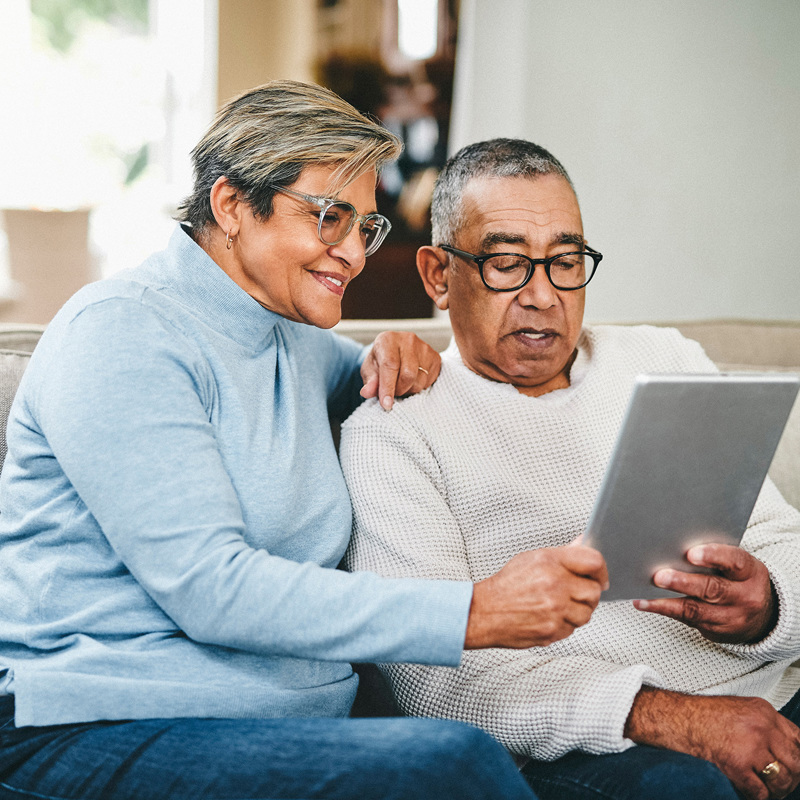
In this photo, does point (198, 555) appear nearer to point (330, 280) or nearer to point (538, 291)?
point (330, 280)

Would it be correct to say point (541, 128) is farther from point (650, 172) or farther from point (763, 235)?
point (763, 235)

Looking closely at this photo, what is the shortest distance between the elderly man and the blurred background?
0.66m

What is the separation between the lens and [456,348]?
5.02ft

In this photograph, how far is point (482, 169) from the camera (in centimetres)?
141

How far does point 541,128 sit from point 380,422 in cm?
250

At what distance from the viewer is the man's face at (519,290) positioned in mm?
1365

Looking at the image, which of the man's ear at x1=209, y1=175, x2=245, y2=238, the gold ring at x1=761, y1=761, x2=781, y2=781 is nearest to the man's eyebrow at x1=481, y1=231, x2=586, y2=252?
the man's ear at x1=209, y1=175, x2=245, y2=238

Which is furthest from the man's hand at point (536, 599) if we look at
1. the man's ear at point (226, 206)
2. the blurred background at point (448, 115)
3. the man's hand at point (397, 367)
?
the blurred background at point (448, 115)

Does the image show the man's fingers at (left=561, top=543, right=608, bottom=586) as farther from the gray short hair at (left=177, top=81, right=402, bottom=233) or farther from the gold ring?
the gray short hair at (left=177, top=81, right=402, bottom=233)

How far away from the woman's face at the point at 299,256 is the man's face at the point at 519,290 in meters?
0.25

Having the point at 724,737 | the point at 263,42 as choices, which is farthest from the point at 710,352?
the point at 263,42

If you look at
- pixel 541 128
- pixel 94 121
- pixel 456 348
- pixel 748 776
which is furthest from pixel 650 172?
pixel 94 121

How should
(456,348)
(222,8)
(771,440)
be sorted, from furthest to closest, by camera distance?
(222,8), (456,348), (771,440)

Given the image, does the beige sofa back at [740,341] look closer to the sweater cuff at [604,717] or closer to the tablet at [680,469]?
the tablet at [680,469]
